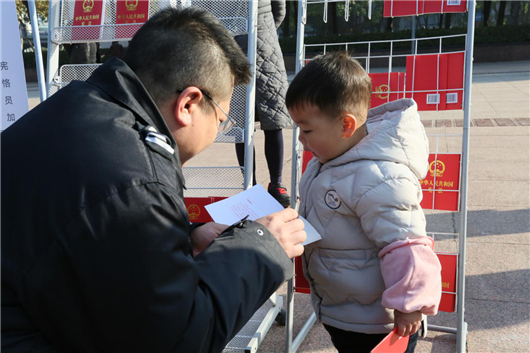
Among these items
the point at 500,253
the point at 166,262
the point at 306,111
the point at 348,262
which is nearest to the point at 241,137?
the point at 306,111

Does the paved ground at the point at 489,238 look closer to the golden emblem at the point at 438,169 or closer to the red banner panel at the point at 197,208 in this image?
the red banner panel at the point at 197,208

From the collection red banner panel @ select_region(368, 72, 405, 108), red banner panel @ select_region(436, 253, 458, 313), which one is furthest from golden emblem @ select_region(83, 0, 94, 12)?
red banner panel @ select_region(436, 253, 458, 313)

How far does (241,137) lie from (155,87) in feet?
5.00

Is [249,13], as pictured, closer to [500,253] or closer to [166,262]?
[166,262]

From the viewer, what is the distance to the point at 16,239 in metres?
1.17

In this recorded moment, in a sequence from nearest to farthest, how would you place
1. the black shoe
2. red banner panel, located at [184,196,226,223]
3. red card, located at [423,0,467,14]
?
red card, located at [423,0,467,14] < red banner panel, located at [184,196,226,223] < the black shoe

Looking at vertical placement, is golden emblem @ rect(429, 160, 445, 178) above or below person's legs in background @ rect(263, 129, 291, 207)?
above

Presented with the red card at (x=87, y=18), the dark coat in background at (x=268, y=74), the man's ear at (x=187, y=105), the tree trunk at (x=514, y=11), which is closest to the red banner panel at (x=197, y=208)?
the dark coat in background at (x=268, y=74)

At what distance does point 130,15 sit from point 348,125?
1.87 meters

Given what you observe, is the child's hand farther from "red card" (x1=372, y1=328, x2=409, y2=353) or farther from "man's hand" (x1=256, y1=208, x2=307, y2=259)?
"man's hand" (x1=256, y1=208, x2=307, y2=259)

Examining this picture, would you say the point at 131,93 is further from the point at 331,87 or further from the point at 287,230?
the point at 331,87

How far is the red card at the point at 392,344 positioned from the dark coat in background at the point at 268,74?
2223 millimetres

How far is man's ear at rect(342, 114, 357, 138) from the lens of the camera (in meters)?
1.93

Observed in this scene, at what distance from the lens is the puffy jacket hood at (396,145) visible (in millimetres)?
1903
